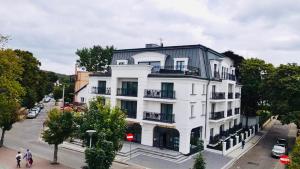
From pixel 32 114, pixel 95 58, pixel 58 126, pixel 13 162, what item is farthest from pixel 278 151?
pixel 95 58

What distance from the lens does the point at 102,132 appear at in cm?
2123

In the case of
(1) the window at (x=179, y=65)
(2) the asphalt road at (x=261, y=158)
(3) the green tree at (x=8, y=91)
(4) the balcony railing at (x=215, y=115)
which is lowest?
(2) the asphalt road at (x=261, y=158)

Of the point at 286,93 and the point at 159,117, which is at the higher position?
the point at 286,93

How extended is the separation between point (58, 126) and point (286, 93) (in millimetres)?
28702

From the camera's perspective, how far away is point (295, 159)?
1858cm

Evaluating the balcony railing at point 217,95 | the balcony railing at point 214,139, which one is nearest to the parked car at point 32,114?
the balcony railing at point 214,139

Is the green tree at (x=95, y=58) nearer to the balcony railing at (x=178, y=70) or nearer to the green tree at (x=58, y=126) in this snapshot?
the balcony railing at (x=178, y=70)

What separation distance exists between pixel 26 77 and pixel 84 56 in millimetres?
22933

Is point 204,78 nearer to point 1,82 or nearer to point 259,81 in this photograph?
point 259,81

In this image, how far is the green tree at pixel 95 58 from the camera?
7275 cm

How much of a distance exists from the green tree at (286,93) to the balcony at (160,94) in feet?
51.7

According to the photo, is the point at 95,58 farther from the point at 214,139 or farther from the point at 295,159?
the point at 295,159

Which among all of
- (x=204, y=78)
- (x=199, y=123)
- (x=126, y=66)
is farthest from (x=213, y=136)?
(x=126, y=66)

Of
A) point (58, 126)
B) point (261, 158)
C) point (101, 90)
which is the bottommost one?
point (261, 158)
